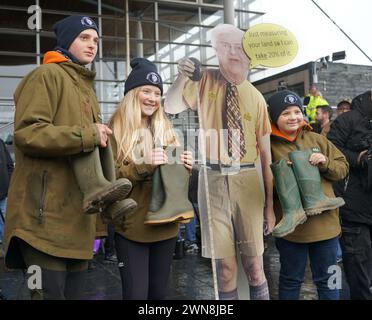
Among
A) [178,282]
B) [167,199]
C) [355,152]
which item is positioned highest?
[355,152]

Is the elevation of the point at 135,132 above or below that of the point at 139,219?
above

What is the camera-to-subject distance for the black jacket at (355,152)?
3.04 m

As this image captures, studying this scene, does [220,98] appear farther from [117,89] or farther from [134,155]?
[117,89]

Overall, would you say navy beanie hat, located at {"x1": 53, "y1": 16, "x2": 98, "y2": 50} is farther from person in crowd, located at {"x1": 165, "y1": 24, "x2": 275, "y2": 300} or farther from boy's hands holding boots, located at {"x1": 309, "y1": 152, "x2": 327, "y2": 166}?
boy's hands holding boots, located at {"x1": 309, "y1": 152, "x2": 327, "y2": 166}

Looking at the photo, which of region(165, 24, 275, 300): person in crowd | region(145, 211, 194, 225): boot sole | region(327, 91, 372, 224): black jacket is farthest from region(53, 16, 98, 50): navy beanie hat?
region(327, 91, 372, 224): black jacket

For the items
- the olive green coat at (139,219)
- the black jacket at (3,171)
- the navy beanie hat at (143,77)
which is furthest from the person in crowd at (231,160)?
the black jacket at (3,171)

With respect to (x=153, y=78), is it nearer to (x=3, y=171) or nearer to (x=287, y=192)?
(x=287, y=192)

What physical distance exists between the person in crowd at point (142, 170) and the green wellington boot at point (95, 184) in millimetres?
428

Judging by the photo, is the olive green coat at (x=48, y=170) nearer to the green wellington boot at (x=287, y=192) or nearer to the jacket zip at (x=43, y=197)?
the jacket zip at (x=43, y=197)

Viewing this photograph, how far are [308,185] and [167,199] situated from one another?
0.88 m

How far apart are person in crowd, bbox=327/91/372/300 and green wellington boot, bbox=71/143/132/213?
1931 mm

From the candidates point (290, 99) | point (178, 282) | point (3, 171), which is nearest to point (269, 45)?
point (290, 99)

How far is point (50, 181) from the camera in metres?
1.76

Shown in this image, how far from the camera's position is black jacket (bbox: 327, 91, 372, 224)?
9.96 feet
